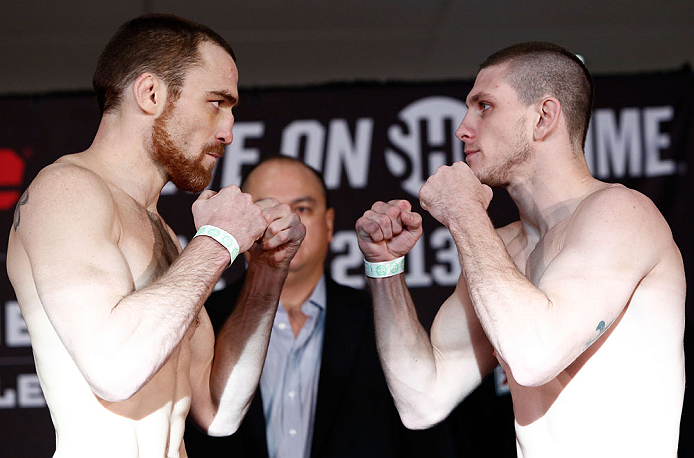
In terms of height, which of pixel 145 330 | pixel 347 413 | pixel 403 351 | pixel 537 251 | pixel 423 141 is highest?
pixel 423 141

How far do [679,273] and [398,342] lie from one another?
0.68 metres

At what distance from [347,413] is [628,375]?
111 centimetres

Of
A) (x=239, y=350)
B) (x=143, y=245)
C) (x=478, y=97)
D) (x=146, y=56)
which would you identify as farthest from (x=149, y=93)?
(x=478, y=97)

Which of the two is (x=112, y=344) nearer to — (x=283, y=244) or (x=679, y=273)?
(x=283, y=244)

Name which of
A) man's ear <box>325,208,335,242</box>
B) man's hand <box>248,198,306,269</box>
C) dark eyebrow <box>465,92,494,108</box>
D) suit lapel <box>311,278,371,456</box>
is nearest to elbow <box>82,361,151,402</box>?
man's hand <box>248,198,306,269</box>

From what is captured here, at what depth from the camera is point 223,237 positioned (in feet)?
5.27

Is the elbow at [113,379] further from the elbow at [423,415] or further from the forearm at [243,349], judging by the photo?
the elbow at [423,415]

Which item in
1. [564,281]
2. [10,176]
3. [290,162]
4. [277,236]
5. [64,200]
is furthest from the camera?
[10,176]

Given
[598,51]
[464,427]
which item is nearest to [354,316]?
[464,427]

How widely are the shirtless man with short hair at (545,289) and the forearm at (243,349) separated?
27 centimetres

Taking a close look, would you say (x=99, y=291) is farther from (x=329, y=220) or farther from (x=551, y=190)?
(x=329, y=220)

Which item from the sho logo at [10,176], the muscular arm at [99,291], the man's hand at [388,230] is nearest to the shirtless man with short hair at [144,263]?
the muscular arm at [99,291]

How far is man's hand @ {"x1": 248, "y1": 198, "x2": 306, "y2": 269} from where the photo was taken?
1876mm

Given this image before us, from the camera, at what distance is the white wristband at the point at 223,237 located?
5.24 feet
